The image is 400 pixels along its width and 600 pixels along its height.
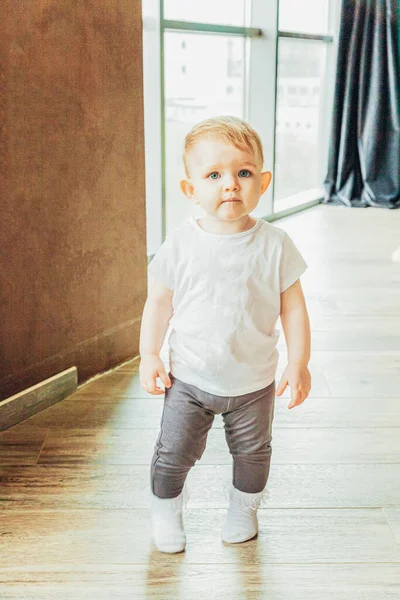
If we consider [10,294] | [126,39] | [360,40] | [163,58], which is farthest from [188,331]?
[360,40]

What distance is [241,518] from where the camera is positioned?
144 cm

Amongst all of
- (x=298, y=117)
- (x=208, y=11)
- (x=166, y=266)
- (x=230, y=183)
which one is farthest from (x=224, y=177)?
(x=298, y=117)

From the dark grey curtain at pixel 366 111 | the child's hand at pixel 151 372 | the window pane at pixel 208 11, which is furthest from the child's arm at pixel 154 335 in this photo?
the dark grey curtain at pixel 366 111

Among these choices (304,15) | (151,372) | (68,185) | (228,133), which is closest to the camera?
(228,133)

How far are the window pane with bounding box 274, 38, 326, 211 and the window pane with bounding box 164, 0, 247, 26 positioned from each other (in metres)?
0.46

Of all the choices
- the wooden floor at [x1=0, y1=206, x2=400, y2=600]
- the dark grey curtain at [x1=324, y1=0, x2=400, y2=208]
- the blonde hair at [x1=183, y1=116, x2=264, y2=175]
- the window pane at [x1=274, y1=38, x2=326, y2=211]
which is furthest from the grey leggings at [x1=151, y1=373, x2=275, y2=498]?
the dark grey curtain at [x1=324, y1=0, x2=400, y2=208]

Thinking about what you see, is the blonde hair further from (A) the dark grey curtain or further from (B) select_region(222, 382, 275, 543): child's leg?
(A) the dark grey curtain

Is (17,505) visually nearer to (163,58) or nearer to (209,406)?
(209,406)

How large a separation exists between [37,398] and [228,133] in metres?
1.04

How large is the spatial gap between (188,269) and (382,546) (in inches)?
26.1

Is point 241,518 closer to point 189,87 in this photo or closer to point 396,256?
point 396,256

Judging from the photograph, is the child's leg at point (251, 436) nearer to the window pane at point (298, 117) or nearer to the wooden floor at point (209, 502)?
the wooden floor at point (209, 502)

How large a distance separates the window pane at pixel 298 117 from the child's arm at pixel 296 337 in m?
3.60

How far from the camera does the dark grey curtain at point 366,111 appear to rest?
16.3ft
